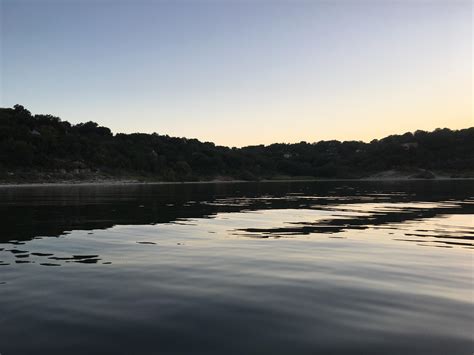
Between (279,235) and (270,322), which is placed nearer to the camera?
(270,322)

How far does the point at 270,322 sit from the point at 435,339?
10.0ft

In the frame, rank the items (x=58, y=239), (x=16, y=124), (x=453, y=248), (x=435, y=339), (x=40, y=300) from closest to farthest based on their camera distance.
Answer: (x=435, y=339) → (x=40, y=300) → (x=453, y=248) → (x=58, y=239) → (x=16, y=124)

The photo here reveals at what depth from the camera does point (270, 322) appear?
8.95 meters

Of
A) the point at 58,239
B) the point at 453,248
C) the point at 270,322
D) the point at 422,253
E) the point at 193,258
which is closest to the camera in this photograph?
the point at 270,322

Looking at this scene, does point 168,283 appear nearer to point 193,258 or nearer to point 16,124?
point 193,258

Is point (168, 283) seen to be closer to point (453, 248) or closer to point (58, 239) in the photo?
point (58, 239)

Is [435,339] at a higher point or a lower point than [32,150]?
lower

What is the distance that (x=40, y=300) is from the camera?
34.7 ft

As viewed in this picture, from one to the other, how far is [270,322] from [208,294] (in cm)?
261

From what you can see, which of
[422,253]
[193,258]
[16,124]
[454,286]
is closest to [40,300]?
[193,258]

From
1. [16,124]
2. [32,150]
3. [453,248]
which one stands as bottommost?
[453,248]

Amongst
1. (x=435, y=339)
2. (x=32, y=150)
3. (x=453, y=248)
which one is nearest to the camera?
(x=435, y=339)

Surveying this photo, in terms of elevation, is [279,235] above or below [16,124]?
below

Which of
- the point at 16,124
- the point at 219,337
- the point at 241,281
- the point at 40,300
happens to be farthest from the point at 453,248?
the point at 16,124
